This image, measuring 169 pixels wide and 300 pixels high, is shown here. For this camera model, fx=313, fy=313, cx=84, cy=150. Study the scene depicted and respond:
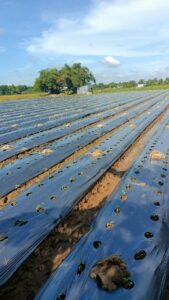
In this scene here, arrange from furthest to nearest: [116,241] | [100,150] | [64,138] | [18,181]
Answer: [64,138] < [100,150] < [18,181] < [116,241]

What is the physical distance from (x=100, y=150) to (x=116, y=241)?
13.9ft

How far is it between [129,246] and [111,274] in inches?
20.7

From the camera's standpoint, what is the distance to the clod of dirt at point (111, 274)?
96.7 inches

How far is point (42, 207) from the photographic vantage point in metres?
4.11

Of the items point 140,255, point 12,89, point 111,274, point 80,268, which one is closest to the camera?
point 111,274

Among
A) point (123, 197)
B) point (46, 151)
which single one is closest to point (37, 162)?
point (46, 151)

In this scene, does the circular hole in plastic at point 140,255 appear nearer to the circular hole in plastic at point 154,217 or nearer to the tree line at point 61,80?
the circular hole in plastic at point 154,217

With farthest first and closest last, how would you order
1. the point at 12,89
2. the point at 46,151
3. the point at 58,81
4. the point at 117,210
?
the point at 12,89 → the point at 58,81 → the point at 46,151 → the point at 117,210

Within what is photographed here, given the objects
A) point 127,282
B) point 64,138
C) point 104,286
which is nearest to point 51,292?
point 104,286

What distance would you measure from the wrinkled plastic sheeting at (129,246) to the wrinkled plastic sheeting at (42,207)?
481 millimetres

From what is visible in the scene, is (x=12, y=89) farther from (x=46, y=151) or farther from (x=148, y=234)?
(x=148, y=234)

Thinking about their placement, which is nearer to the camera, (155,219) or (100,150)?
(155,219)

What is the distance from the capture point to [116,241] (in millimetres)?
3117

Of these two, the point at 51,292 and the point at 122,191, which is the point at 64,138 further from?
the point at 51,292
